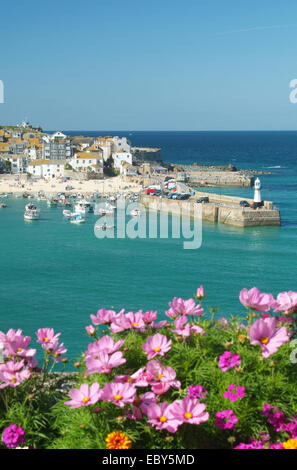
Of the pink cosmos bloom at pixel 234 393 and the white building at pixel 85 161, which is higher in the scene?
the white building at pixel 85 161

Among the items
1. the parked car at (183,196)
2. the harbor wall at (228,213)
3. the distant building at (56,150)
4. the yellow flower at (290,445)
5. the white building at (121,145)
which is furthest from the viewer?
the distant building at (56,150)

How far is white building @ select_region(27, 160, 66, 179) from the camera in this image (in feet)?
236

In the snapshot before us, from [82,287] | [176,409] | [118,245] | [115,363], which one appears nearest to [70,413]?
[115,363]

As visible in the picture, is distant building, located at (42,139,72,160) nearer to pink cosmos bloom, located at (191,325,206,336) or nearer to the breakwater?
the breakwater

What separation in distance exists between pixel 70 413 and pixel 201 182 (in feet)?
213

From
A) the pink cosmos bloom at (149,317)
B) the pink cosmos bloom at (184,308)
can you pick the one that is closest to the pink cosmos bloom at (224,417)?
the pink cosmos bloom at (184,308)

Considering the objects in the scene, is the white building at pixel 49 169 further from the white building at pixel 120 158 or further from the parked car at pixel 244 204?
the parked car at pixel 244 204

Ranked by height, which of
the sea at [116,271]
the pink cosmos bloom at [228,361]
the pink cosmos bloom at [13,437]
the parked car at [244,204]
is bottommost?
the sea at [116,271]

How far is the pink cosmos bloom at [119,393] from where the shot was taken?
3.40 meters

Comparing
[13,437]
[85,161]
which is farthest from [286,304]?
[85,161]

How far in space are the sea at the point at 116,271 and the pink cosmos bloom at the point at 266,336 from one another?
37.7 ft

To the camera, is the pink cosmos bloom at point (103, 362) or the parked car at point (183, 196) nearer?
the pink cosmos bloom at point (103, 362)

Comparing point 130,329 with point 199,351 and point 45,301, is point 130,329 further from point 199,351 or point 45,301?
point 45,301

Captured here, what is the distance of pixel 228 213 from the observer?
4084 centimetres
